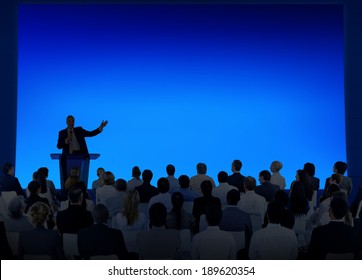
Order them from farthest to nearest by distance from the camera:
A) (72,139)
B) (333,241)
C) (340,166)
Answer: (72,139) < (340,166) < (333,241)

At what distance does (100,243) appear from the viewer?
3592 millimetres

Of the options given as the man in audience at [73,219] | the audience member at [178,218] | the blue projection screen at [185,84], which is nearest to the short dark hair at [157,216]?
the audience member at [178,218]

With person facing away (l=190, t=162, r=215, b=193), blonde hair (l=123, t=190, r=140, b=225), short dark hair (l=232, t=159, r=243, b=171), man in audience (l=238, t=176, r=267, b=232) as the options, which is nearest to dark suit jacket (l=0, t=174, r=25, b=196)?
person facing away (l=190, t=162, r=215, b=193)

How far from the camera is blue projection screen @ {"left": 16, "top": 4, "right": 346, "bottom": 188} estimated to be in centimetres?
1070

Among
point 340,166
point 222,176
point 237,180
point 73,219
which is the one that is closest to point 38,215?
point 73,219

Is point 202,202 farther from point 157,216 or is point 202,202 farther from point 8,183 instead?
point 8,183

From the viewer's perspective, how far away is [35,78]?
10789mm

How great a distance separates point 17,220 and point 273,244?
174cm

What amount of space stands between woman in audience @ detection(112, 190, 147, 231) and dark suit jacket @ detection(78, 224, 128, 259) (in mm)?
905

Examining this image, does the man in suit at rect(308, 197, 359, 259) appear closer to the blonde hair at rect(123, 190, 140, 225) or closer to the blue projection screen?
the blonde hair at rect(123, 190, 140, 225)

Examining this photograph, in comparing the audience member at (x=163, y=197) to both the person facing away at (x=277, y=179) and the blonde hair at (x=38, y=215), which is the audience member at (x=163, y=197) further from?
the person facing away at (x=277, y=179)
